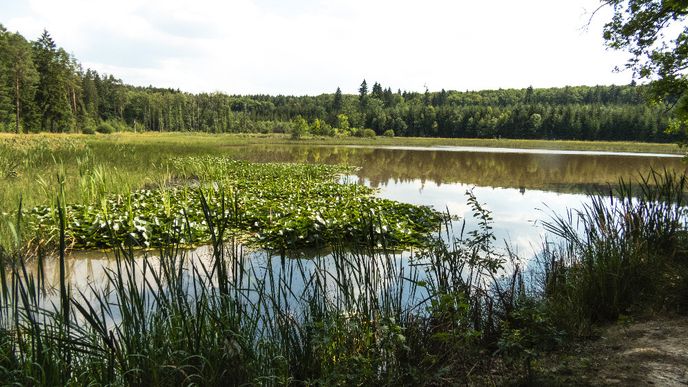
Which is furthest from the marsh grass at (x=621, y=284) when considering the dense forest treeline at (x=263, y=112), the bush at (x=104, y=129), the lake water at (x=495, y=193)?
the bush at (x=104, y=129)

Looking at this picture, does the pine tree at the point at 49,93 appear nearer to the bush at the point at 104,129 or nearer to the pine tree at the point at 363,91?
the bush at the point at 104,129

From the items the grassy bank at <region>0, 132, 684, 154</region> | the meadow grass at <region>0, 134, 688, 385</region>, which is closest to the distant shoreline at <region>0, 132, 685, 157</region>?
the grassy bank at <region>0, 132, 684, 154</region>

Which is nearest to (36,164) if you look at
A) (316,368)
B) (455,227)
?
(455,227)

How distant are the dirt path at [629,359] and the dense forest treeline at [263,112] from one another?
53.1 meters

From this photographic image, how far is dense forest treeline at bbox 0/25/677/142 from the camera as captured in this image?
46375mm

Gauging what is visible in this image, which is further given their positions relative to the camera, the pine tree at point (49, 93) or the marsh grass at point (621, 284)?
the pine tree at point (49, 93)

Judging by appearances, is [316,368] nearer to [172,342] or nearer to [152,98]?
[172,342]

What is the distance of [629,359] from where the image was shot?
3178 millimetres

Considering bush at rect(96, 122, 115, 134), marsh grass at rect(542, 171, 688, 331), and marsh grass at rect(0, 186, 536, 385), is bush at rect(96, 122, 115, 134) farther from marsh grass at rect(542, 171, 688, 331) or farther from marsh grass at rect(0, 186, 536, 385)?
marsh grass at rect(542, 171, 688, 331)

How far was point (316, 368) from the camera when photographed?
3.10 metres

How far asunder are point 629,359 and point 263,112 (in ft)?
432

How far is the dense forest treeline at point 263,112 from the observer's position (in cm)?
4638

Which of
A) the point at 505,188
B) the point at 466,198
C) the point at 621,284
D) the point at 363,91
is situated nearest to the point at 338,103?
the point at 363,91

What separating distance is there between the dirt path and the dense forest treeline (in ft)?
174
